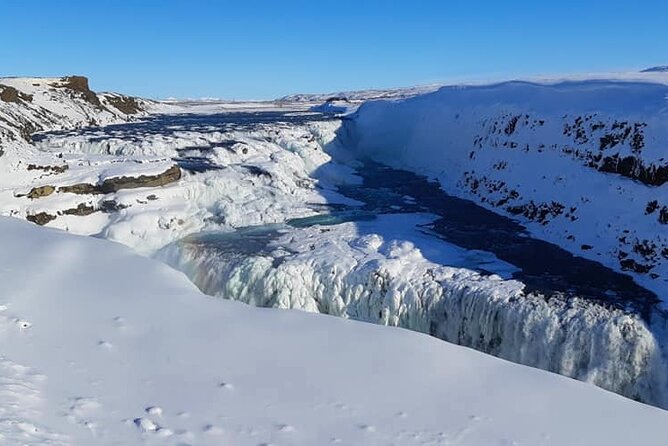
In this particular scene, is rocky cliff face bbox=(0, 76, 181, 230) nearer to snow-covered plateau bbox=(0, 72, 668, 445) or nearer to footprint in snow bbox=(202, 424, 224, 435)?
snow-covered plateau bbox=(0, 72, 668, 445)

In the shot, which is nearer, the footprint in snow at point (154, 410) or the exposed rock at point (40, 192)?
the footprint in snow at point (154, 410)

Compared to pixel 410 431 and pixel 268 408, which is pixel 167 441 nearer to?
pixel 268 408

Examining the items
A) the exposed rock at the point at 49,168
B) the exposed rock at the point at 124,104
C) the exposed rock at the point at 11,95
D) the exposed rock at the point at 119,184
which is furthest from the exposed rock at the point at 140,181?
the exposed rock at the point at 124,104

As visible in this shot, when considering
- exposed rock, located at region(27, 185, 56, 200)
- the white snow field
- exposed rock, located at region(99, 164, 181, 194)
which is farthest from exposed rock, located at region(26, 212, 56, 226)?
the white snow field

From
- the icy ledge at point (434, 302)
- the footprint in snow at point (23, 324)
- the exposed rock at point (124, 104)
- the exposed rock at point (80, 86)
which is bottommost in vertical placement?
the icy ledge at point (434, 302)

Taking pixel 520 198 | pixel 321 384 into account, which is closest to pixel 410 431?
pixel 321 384

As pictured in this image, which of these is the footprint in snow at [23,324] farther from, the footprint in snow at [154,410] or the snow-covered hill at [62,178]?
the snow-covered hill at [62,178]

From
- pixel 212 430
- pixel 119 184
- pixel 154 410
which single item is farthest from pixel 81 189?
pixel 212 430
